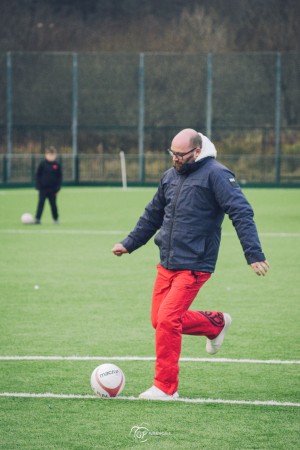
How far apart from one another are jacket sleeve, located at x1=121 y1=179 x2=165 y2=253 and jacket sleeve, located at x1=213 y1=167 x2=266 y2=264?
2.23 feet

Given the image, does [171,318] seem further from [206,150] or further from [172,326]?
[206,150]

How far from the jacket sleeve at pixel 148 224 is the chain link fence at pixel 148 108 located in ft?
112

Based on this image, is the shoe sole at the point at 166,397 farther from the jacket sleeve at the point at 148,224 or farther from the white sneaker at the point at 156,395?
the jacket sleeve at the point at 148,224

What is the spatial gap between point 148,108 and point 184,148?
38.2m

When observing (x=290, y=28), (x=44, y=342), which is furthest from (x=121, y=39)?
(x=44, y=342)

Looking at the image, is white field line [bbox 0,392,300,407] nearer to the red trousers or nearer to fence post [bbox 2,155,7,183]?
the red trousers

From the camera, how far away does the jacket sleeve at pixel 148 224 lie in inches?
326

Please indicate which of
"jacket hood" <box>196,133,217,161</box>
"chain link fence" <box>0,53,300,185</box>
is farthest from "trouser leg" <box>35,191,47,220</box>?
"chain link fence" <box>0,53,300,185</box>

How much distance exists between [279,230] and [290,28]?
3589 cm

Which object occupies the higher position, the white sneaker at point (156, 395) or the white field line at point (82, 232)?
the white sneaker at point (156, 395)

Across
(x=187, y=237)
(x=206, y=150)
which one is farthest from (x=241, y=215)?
(x=206, y=150)

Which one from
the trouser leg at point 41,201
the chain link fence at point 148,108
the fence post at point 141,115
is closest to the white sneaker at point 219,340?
the trouser leg at point 41,201

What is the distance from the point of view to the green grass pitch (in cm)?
689

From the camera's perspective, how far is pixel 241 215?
7648mm
